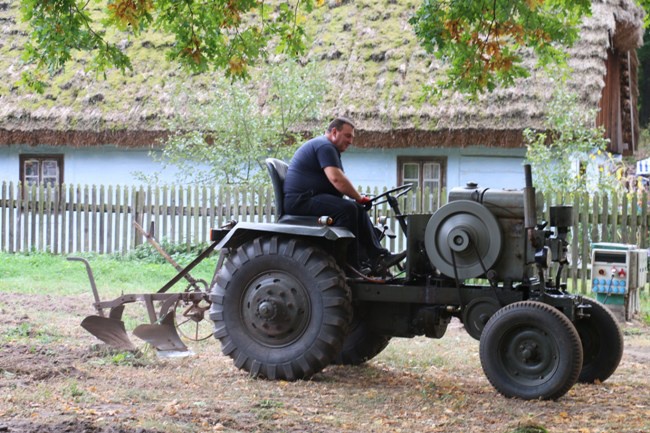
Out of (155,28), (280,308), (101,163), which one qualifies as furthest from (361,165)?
(280,308)

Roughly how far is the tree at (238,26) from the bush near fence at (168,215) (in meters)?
3.48

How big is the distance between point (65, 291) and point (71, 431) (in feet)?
24.1

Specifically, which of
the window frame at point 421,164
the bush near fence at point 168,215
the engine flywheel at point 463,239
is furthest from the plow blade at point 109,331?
the window frame at point 421,164

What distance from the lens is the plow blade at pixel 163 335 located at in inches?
305

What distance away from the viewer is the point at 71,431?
15.8 feet

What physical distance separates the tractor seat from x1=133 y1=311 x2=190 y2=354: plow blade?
1.28 meters

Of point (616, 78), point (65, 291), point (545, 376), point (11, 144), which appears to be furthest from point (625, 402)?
point (616, 78)

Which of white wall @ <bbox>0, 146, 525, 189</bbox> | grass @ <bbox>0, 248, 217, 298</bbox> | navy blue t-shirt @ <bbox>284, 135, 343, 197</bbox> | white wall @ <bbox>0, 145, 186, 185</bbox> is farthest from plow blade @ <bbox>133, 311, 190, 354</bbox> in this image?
white wall @ <bbox>0, 145, 186, 185</bbox>

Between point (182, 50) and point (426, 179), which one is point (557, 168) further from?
point (182, 50)

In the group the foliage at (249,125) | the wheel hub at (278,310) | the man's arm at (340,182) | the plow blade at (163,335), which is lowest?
the plow blade at (163,335)

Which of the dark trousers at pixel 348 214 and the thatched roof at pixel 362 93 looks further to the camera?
the thatched roof at pixel 362 93

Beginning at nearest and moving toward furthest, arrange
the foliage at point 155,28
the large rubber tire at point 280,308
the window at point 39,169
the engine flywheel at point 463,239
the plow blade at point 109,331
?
the engine flywheel at point 463,239
the large rubber tire at point 280,308
the plow blade at point 109,331
the foliage at point 155,28
the window at point 39,169

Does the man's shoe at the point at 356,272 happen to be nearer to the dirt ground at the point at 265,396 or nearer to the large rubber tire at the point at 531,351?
the dirt ground at the point at 265,396

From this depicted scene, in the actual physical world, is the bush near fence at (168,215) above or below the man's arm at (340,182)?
below
